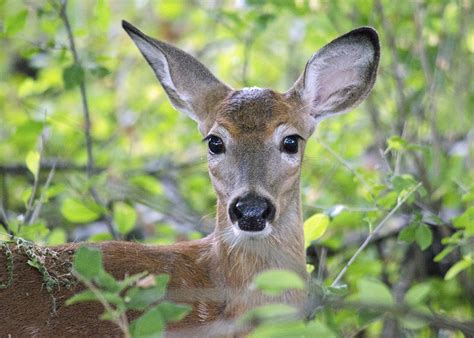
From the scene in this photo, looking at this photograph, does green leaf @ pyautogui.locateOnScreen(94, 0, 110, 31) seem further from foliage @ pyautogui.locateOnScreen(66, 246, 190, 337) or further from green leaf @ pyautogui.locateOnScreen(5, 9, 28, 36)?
foliage @ pyautogui.locateOnScreen(66, 246, 190, 337)

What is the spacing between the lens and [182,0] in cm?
1053

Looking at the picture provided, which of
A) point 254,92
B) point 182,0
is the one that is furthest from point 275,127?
point 182,0

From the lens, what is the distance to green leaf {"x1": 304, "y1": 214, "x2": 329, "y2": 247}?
212 inches

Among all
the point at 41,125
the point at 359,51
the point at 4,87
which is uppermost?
the point at 359,51

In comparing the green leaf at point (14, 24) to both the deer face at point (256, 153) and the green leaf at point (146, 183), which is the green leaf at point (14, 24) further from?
the green leaf at point (146, 183)

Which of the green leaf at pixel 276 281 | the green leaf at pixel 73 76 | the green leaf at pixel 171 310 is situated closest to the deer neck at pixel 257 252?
the green leaf at pixel 73 76

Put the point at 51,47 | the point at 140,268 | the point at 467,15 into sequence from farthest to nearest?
the point at 467,15
the point at 51,47
the point at 140,268

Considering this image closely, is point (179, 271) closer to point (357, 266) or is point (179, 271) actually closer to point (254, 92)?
point (254, 92)

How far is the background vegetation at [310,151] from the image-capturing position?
6.08m

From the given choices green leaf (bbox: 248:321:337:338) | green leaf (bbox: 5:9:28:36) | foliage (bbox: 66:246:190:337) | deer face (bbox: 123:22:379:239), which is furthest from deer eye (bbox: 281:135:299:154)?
green leaf (bbox: 248:321:337:338)

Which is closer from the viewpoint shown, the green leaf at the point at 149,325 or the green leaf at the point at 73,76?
the green leaf at the point at 149,325

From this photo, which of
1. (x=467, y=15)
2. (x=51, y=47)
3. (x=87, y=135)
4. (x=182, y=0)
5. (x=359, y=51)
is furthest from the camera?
(x=182, y=0)

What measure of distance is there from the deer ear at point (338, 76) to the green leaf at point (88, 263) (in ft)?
8.87

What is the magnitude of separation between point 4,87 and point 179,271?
21.1 feet
